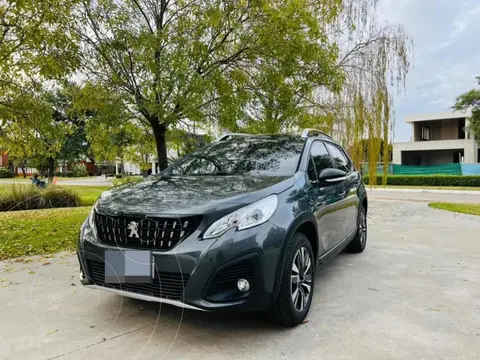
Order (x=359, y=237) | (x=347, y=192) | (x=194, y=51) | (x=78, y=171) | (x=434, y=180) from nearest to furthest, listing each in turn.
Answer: (x=347, y=192), (x=359, y=237), (x=194, y=51), (x=434, y=180), (x=78, y=171)

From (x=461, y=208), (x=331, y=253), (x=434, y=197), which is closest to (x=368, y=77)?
(x=461, y=208)

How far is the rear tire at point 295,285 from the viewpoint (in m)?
2.93

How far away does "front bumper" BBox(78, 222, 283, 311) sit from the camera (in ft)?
8.62

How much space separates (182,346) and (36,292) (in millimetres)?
2088

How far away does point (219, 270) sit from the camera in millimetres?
2633

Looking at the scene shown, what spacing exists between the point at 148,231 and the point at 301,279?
4.38ft

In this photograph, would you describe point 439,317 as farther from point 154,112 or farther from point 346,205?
point 154,112

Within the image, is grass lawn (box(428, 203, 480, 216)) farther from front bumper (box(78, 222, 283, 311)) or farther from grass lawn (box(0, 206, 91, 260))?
grass lawn (box(0, 206, 91, 260))

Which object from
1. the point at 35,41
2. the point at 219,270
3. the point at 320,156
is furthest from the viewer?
the point at 35,41

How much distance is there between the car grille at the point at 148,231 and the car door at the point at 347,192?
227cm

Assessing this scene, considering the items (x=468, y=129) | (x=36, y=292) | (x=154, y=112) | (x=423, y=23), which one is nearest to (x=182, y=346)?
(x=36, y=292)

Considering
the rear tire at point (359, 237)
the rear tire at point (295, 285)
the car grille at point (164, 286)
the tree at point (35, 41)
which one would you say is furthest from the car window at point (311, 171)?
the tree at point (35, 41)

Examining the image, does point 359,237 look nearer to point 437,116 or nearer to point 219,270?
point 219,270

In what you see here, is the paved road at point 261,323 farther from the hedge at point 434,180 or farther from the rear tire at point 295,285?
the hedge at point 434,180
